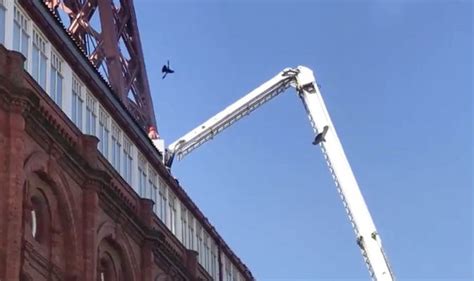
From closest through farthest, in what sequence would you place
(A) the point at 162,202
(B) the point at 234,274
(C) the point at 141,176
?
(C) the point at 141,176
(A) the point at 162,202
(B) the point at 234,274

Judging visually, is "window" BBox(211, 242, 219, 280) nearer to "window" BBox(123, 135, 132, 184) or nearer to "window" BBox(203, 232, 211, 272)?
"window" BBox(203, 232, 211, 272)

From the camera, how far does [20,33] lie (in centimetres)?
3369

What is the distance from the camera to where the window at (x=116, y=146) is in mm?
40500


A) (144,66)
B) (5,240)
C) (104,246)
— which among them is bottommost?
(5,240)

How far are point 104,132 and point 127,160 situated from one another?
2.59 metres

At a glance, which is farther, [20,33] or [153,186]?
[153,186]

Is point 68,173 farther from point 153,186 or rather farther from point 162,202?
point 162,202

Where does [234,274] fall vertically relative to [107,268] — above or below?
above

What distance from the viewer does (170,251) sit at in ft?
144

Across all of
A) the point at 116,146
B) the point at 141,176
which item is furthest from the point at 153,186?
the point at 116,146

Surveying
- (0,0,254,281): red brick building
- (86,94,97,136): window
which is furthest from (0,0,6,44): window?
(86,94,97,136): window

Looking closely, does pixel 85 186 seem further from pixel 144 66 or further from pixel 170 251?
pixel 144 66

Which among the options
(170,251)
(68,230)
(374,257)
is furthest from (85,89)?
(374,257)

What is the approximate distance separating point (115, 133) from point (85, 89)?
10.9ft
